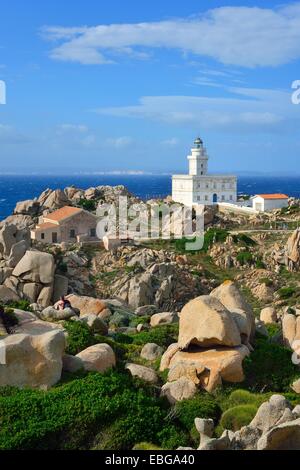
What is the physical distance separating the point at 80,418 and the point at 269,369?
272 inches

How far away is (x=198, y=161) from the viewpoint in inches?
3878

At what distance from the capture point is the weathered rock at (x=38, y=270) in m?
40.2

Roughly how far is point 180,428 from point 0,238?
107 ft

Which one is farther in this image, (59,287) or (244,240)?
(244,240)

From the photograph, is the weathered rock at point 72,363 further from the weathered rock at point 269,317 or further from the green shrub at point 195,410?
the weathered rock at point 269,317

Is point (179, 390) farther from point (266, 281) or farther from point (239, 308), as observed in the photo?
point (266, 281)

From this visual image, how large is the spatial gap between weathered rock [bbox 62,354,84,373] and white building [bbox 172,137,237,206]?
70.2m

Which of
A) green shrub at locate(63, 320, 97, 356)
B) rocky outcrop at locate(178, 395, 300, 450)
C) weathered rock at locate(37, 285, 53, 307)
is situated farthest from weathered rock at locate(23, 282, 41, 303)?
rocky outcrop at locate(178, 395, 300, 450)

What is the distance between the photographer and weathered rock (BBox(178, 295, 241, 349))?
64.4ft

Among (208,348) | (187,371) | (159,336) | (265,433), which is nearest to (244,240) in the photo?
(159,336)

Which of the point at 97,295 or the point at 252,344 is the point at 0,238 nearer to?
the point at 97,295

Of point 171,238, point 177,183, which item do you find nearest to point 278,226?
point 171,238

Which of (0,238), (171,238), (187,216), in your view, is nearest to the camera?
(0,238)

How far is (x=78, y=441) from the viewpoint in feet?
50.8
